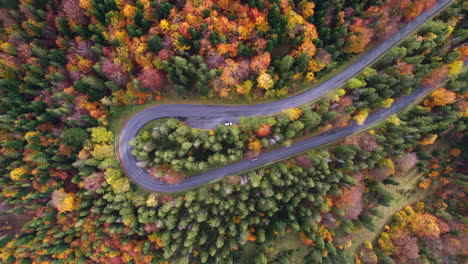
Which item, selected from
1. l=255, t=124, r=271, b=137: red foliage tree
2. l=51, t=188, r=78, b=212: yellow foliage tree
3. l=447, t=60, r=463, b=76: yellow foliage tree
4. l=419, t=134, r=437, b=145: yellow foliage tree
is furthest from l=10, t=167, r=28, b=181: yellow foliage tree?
l=447, t=60, r=463, b=76: yellow foliage tree

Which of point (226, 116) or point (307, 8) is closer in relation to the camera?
point (307, 8)

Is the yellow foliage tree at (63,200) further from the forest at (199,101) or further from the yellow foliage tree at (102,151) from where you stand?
the yellow foliage tree at (102,151)

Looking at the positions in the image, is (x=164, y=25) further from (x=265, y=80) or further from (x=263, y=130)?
(x=263, y=130)

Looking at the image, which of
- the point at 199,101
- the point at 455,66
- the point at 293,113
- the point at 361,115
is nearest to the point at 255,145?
the point at 293,113

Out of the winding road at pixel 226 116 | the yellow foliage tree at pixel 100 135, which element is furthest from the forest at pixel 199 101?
the winding road at pixel 226 116

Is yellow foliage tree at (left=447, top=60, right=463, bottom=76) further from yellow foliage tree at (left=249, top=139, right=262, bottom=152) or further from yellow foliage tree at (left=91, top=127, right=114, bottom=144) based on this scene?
yellow foliage tree at (left=91, top=127, right=114, bottom=144)

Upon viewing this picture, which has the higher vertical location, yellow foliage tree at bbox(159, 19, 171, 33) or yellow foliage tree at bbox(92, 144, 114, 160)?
yellow foliage tree at bbox(159, 19, 171, 33)
